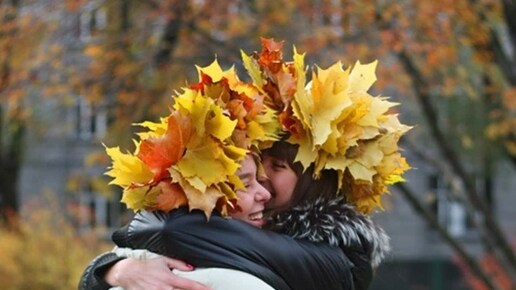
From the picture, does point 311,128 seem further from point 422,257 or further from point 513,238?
point 422,257

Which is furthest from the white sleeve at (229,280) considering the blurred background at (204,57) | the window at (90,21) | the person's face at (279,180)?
the window at (90,21)

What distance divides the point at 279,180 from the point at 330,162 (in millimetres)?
151

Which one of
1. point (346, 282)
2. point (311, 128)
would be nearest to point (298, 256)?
point (346, 282)

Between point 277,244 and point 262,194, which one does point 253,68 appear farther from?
point 277,244

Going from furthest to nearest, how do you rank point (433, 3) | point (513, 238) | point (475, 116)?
point (513, 238), point (475, 116), point (433, 3)

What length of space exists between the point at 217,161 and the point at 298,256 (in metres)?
0.32

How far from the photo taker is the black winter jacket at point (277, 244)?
2842mm

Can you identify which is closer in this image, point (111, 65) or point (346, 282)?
point (346, 282)

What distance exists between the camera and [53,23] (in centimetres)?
1103

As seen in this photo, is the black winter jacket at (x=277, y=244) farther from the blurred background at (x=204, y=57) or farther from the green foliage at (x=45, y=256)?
the green foliage at (x=45, y=256)

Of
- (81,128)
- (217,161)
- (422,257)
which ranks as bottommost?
(422,257)

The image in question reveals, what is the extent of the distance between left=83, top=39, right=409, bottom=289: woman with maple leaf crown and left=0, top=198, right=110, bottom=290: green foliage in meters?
9.10

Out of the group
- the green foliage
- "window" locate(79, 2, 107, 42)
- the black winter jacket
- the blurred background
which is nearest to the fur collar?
the black winter jacket

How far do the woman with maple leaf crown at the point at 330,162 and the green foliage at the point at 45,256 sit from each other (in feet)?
29.8
